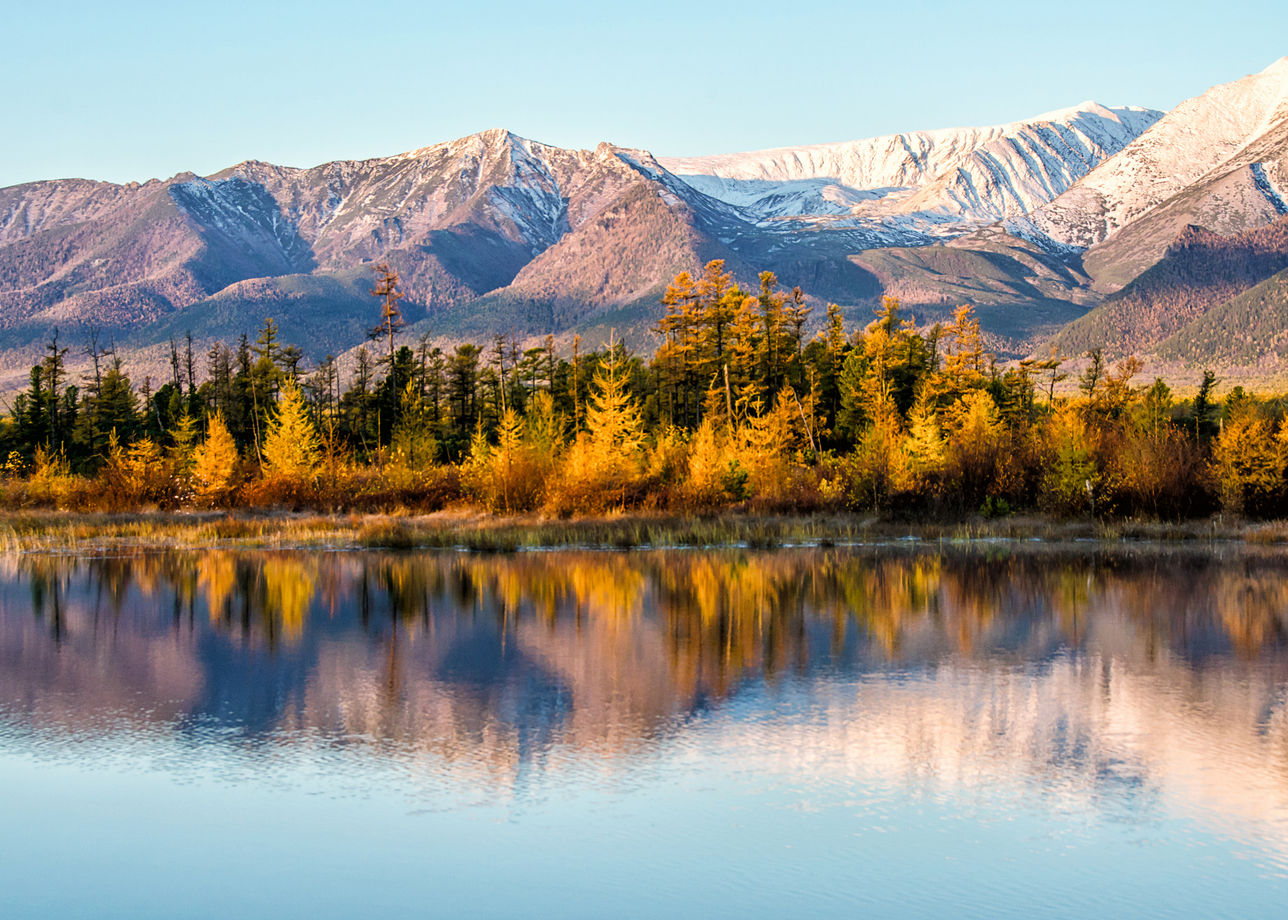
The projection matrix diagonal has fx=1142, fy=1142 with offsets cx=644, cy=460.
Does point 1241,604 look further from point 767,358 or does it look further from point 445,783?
point 767,358

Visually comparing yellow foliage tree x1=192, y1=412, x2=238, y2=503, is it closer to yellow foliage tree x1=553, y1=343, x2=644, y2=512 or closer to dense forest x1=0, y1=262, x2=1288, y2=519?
dense forest x1=0, y1=262, x2=1288, y2=519

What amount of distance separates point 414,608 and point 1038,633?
54.5 ft

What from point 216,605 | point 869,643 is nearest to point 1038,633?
point 869,643

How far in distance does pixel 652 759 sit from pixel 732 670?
6459 millimetres

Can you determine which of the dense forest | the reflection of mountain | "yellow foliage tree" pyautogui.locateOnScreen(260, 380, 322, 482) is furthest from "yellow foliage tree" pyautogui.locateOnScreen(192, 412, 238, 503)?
the reflection of mountain

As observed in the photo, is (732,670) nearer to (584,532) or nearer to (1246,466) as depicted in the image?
(584,532)

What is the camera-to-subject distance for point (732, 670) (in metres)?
22.6

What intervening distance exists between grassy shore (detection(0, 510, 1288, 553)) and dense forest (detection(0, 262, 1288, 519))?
2055 millimetres

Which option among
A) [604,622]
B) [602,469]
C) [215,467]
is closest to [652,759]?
[604,622]

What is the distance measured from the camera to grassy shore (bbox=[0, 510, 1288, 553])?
166ft

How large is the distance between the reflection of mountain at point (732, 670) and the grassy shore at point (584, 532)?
35.5ft

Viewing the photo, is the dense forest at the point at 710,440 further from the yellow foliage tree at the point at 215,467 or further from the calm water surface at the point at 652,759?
the calm water surface at the point at 652,759

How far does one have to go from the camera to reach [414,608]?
3219 centimetres

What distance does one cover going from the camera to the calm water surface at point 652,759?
1202 centimetres
